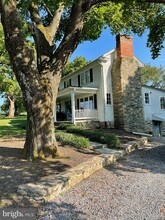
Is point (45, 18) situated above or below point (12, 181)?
above

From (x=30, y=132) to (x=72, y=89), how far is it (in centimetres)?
1171

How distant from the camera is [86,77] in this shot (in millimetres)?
20609

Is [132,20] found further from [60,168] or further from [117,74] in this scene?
[60,168]

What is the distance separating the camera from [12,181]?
474cm

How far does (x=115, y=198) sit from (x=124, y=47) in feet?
54.3

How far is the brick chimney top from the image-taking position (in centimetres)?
1846

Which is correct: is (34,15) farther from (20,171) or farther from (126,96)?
(126,96)

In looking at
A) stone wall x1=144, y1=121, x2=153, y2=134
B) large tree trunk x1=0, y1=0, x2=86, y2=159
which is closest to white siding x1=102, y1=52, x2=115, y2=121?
stone wall x1=144, y1=121, x2=153, y2=134

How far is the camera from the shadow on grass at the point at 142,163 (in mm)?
6480

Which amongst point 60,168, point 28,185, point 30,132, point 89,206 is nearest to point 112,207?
point 89,206

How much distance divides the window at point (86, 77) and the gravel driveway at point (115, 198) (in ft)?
46.2

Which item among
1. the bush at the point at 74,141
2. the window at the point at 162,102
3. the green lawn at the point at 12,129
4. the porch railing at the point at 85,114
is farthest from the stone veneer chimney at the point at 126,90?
the bush at the point at 74,141

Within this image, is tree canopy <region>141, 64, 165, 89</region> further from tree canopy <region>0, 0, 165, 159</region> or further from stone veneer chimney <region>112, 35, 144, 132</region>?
tree canopy <region>0, 0, 165, 159</region>

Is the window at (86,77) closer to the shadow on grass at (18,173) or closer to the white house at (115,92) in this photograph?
the white house at (115,92)
